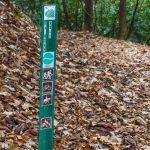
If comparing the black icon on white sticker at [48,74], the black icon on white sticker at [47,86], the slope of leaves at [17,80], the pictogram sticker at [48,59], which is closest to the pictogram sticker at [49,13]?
the pictogram sticker at [48,59]

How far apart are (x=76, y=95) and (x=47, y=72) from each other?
3673mm

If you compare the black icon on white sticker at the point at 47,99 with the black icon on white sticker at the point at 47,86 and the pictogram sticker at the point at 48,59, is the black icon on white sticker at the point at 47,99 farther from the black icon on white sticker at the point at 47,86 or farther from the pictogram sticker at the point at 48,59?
the pictogram sticker at the point at 48,59

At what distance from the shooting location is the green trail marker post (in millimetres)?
4328

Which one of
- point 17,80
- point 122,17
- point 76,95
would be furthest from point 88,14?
point 17,80

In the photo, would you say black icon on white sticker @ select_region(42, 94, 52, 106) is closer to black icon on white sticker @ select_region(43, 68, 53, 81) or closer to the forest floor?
black icon on white sticker @ select_region(43, 68, 53, 81)

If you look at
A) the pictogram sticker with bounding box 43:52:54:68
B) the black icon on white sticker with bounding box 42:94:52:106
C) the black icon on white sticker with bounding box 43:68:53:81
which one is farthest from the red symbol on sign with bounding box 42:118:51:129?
the pictogram sticker with bounding box 43:52:54:68

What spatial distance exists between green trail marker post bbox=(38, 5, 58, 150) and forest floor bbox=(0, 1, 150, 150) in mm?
1312

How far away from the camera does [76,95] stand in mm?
8086

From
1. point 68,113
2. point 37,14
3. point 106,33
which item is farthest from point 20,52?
point 106,33

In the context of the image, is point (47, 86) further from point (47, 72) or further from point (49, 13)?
point (49, 13)

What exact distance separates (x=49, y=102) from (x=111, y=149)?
2239mm

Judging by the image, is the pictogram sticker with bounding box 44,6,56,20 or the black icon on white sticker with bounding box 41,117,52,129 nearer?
the pictogram sticker with bounding box 44,6,56,20

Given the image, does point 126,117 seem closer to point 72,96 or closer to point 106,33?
point 72,96

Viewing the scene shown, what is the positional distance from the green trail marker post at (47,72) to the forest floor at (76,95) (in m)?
1.31
